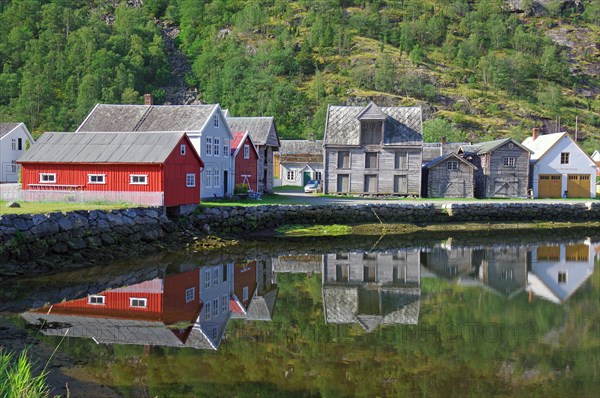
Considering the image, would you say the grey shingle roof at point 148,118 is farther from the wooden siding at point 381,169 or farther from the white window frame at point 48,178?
the wooden siding at point 381,169

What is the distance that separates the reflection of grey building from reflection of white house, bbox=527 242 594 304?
4.23 m

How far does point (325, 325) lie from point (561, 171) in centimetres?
4418

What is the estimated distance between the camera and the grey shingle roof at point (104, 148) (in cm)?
2848

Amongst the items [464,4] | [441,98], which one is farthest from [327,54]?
[464,4]

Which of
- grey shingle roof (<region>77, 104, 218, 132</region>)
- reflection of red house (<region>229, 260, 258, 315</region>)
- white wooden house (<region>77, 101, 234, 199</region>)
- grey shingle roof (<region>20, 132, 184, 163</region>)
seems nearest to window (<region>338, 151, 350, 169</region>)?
white wooden house (<region>77, 101, 234, 199</region>)

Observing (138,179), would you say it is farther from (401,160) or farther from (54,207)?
(401,160)

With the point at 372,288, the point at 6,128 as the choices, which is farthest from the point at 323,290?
the point at 6,128

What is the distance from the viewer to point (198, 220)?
29969 mm

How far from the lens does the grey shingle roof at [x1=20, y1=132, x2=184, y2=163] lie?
28.5 m

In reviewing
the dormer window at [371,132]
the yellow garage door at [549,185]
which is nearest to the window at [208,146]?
the dormer window at [371,132]

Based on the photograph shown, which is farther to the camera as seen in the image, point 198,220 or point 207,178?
point 207,178

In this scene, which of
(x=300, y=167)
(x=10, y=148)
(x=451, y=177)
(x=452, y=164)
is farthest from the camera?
(x=300, y=167)

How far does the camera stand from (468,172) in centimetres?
4856

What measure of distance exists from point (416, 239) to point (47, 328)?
2295 cm
